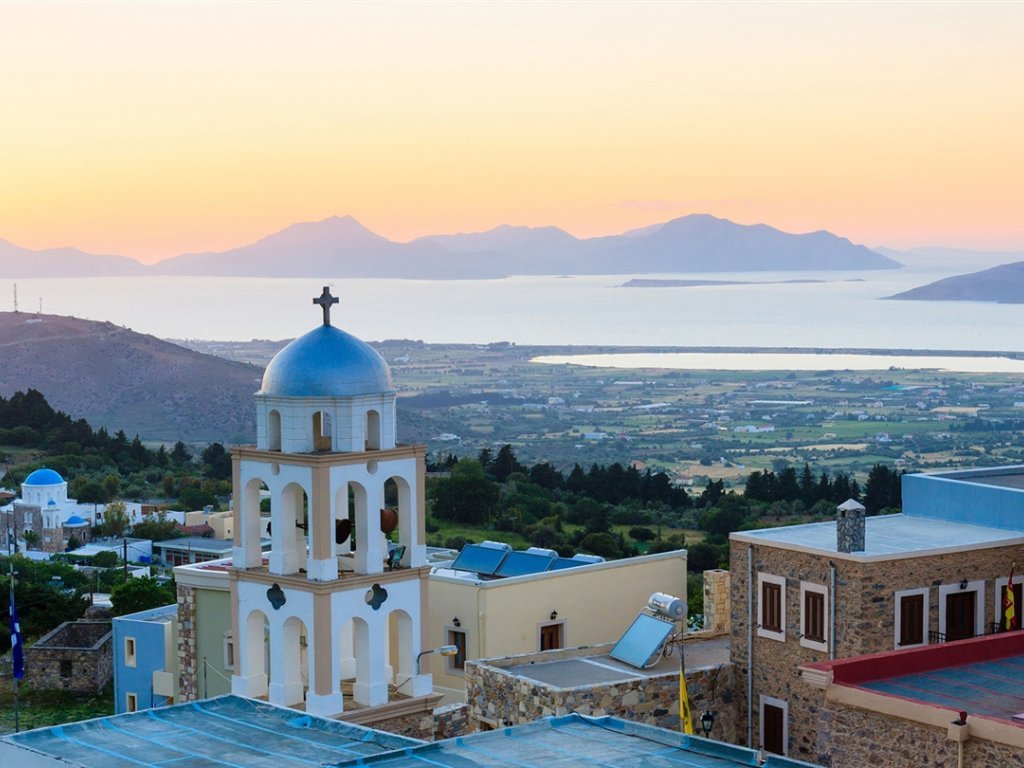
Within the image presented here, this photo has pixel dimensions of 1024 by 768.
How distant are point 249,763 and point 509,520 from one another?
126 ft

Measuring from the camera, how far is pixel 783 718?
21.1 meters

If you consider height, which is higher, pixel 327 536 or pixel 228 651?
pixel 327 536

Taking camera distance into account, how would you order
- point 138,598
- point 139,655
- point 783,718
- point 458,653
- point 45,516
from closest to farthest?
point 783,718 → point 458,653 → point 139,655 → point 138,598 → point 45,516

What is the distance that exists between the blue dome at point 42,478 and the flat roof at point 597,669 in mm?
44777

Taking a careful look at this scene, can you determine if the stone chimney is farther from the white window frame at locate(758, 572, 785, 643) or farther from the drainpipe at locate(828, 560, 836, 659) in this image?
the white window frame at locate(758, 572, 785, 643)

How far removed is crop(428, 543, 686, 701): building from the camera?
25312 mm

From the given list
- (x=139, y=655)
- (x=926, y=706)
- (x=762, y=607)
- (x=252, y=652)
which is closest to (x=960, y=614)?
(x=762, y=607)

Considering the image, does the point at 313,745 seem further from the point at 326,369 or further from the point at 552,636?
the point at 552,636

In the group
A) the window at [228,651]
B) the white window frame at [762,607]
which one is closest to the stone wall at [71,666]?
the window at [228,651]

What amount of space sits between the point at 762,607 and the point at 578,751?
707cm

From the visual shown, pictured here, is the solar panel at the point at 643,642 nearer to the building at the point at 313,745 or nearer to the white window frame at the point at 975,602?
the white window frame at the point at 975,602

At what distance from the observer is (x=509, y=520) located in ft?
175

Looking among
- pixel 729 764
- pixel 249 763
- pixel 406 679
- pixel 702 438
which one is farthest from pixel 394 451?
pixel 702 438

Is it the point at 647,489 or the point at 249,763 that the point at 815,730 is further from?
the point at 647,489
